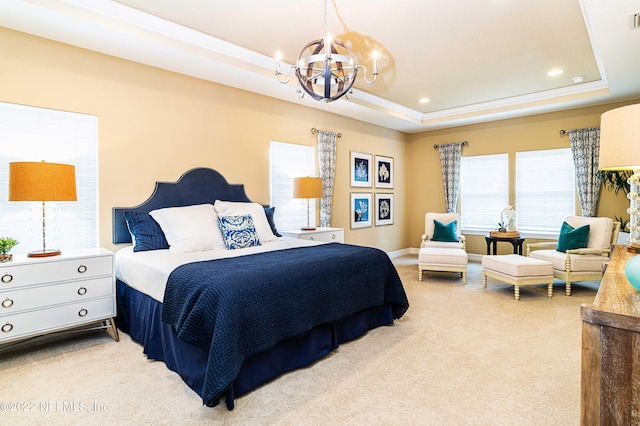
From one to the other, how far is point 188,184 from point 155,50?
139 centimetres

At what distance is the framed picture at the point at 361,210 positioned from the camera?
617 cm

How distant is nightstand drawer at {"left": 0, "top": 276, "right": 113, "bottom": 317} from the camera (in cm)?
251

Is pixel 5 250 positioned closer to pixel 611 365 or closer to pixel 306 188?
pixel 306 188

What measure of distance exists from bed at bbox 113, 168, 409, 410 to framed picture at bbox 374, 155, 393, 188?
330 centimetres

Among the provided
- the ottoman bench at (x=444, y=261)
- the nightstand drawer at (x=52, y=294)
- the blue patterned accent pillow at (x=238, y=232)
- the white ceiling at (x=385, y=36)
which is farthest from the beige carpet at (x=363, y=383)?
the white ceiling at (x=385, y=36)

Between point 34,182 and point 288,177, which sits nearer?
point 34,182

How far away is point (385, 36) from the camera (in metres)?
3.45

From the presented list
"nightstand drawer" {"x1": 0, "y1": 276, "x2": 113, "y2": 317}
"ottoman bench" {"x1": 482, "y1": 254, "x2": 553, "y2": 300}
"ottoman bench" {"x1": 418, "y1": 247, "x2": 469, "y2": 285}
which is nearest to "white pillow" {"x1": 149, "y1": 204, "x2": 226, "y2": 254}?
"nightstand drawer" {"x1": 0, "y1": 276, "x2": 113, "y2": 317}

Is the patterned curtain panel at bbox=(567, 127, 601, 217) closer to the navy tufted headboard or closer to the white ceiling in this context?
the white ceiling

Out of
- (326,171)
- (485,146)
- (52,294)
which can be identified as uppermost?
(485,146)

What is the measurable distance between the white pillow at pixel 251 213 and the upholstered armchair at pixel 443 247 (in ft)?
7.71

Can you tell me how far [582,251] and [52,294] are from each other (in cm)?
563

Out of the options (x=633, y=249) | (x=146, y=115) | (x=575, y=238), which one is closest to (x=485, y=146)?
(x=575, y=238)

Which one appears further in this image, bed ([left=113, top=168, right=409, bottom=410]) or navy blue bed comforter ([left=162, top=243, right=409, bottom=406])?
bed ([left=113, top=168, right=409, bottom=410])
